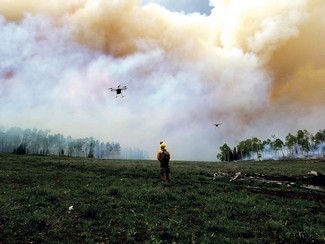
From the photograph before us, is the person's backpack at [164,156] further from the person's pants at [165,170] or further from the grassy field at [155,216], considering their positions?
the grassy field at [155,216]

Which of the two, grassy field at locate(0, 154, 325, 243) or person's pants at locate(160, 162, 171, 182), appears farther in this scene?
person's pants at locate(160, 162, 171, 182)

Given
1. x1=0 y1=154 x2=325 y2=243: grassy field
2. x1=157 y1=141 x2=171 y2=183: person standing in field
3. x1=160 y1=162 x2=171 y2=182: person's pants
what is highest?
x1=157 y1=141 x2=171 y2=183: person standing in field

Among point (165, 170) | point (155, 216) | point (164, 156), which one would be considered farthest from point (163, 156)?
point (155, 216)

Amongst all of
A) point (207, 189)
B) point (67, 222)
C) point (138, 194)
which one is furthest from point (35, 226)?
point (207, 189)

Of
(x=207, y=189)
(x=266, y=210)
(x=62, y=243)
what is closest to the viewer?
(x=62, y=243)

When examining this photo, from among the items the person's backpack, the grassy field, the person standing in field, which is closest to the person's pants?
the person standing in field

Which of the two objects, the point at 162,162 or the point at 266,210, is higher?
the point at 162,162

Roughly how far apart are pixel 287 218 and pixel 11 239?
15948mm

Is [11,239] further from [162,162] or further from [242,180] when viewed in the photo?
[242,180]

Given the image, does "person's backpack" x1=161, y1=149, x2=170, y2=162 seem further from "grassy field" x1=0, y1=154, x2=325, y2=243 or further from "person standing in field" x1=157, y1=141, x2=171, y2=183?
"grassy field" x1=0, y1=154, x2=325, y2=243

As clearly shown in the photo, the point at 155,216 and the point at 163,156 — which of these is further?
the point at 163,156

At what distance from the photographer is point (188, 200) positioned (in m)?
24.0

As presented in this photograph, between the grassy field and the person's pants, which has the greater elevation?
the person's pants

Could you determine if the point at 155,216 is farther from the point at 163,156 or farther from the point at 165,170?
the point at 165,170
